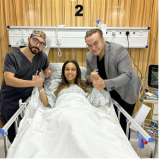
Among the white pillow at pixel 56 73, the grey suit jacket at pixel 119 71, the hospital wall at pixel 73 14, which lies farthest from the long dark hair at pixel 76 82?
the hospital wall at pixel 73 14

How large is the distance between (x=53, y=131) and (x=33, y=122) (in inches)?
12.0

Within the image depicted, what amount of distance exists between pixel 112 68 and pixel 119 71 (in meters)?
0.10

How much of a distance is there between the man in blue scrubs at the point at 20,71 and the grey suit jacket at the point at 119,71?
68cm

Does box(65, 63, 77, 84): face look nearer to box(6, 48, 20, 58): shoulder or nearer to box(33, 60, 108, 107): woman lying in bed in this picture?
box(33, 60, 108, 107): woman lying in bed

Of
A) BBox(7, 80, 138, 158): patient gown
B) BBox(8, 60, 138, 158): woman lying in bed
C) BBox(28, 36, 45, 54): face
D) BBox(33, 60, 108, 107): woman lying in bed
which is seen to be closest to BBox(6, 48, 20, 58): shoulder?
BBox(28, 36, 45, 54): face

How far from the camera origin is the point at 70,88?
2.06 meters

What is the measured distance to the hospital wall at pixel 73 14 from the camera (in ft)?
8.25

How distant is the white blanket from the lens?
1045mm

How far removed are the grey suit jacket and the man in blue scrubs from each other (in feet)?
2.23

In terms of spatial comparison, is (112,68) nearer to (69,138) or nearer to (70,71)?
(70,71)

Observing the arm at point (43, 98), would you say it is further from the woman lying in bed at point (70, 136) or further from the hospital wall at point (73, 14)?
the hospital wall at point (73, 14)

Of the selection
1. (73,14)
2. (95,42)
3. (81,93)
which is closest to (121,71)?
(95,42)

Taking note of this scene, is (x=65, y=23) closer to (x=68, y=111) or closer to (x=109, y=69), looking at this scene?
(x=109, y=69)

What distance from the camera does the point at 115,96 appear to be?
212cm
